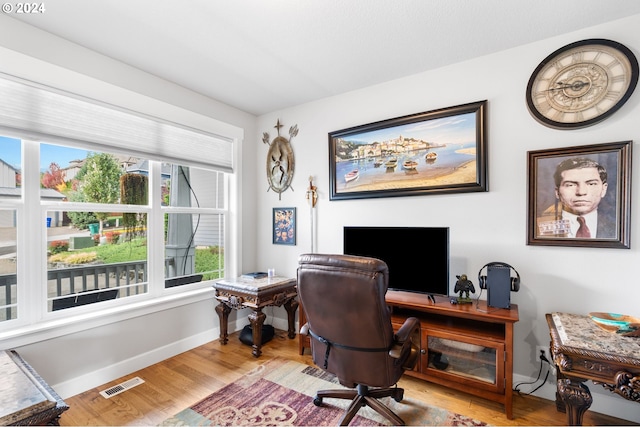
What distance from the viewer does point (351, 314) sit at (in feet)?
5.27

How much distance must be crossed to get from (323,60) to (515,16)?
1.34 m

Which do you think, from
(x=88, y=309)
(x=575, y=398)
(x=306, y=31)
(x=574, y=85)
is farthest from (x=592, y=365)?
(x=88, y=309)

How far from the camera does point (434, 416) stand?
1.92 metres

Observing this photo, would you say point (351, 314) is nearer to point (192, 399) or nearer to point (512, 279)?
point (512, 279)

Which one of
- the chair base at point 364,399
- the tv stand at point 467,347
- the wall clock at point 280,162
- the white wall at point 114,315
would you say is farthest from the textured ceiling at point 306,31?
the chair base at point 364,399

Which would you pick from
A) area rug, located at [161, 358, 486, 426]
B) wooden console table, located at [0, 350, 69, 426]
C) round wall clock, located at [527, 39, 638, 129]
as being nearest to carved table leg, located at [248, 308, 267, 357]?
area rug, located at [161, 358, 486, 426]

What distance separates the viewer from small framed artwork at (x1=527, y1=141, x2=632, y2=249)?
188cm

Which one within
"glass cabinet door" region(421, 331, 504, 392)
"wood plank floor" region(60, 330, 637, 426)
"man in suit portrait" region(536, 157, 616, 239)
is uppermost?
"man in suit portrait" region(536, 157, 616, 239)

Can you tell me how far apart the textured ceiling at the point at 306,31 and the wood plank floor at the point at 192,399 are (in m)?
2.60

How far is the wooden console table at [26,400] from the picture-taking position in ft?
4.10

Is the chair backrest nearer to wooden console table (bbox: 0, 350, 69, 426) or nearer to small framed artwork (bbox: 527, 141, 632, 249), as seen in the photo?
wooden console table (bbox: 0, 350, 69, 426)

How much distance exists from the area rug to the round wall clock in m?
2.15

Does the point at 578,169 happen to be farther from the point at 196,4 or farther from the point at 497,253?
the point at 196,4

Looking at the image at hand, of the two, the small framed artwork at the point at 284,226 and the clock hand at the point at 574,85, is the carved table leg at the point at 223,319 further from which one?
the clock hand at the point at 574,85
